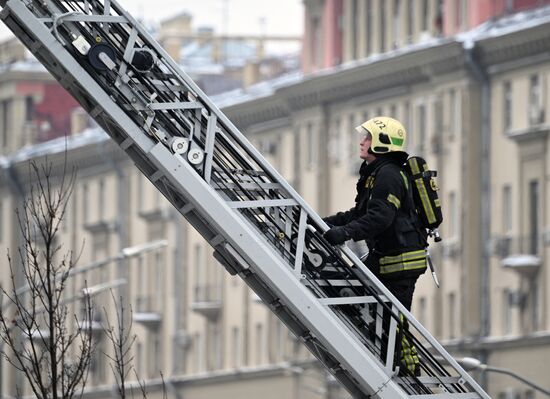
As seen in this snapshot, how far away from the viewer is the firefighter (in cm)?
1747

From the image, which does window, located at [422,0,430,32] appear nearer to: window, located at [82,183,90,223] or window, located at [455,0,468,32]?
window, located at [455,0,468,32]

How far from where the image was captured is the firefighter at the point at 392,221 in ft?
57.3

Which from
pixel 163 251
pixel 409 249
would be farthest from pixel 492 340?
pixel 409 249

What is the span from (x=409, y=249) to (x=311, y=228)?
592 millimetres

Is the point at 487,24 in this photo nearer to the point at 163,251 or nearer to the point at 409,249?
the point at 163,251

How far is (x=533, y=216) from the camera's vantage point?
7181cm

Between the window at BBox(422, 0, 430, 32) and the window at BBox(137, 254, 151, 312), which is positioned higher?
the window at BBox(422, 0, 430, 32)

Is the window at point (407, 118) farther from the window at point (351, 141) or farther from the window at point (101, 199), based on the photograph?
the window at point (101, 199)

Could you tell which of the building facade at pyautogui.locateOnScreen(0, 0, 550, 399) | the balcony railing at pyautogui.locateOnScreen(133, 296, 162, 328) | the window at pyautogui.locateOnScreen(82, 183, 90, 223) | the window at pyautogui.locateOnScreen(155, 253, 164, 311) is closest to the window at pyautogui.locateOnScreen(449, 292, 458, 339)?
the building facade at pyautogui.locateOnScreen(0, 0, 550, 399)

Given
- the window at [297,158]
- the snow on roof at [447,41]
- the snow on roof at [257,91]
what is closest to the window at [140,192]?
the snow on roof at [257,91]

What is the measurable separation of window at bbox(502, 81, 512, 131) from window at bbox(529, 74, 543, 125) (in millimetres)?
980

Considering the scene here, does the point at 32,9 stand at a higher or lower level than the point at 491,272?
lower

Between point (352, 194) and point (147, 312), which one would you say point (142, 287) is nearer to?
point (147, 312)

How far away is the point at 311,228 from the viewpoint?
17.6 m
